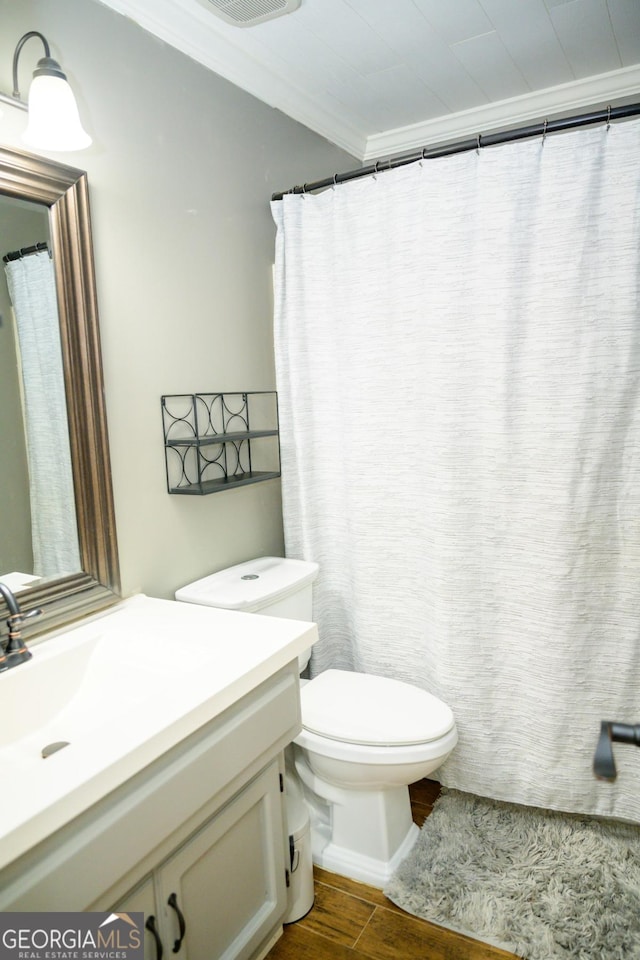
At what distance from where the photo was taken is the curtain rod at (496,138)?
161cm

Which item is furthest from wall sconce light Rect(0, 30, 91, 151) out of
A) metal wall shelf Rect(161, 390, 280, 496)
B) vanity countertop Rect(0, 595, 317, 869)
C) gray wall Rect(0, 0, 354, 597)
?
vanity countertop Rect(0, 595, 317, 869)

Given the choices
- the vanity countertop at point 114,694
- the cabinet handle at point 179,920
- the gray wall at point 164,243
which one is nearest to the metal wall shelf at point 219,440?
the gray wall at point 164,243

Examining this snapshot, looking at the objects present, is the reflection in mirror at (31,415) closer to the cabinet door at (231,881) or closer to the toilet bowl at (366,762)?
the cabinet door at (231,881)

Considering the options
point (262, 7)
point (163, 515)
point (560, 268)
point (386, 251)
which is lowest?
point (163, 515)

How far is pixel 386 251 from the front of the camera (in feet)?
6.61

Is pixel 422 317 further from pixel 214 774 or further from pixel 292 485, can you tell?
pixel 214 774

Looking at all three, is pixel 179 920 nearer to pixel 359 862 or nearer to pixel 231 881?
pixel 231 881

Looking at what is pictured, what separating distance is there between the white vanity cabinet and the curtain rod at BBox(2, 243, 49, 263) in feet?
4.07

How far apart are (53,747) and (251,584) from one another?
0.78 m

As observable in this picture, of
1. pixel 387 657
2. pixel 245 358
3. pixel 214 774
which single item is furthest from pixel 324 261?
pixel 214 774

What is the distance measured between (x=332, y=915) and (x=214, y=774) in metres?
0.81

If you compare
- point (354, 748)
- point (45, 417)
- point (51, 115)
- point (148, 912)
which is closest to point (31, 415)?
point (45, 417)

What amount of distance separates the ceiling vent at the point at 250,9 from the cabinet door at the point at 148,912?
6.61 ft

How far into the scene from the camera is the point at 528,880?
68.1 inches
